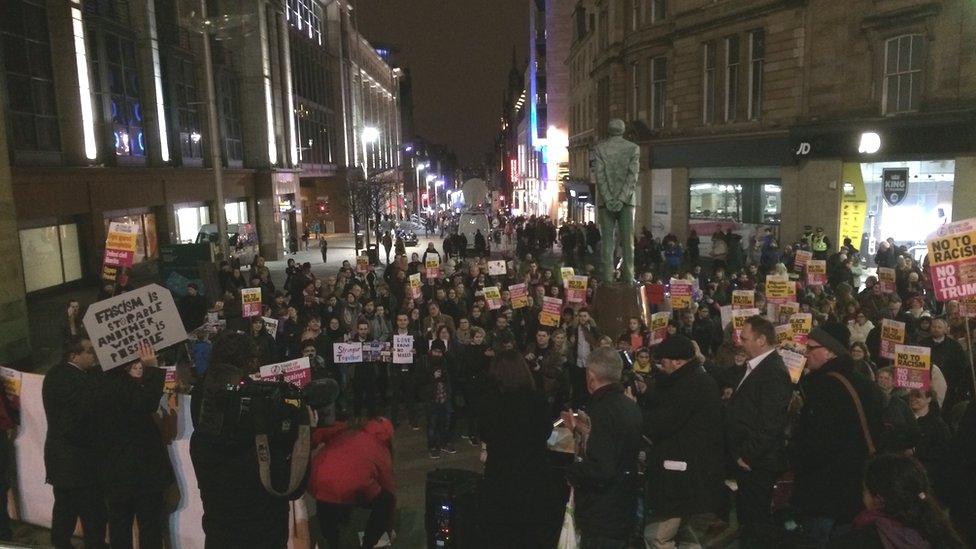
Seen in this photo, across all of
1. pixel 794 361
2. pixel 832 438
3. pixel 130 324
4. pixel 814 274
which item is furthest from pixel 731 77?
pixel 130 324

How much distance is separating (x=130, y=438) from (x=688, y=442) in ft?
12.5

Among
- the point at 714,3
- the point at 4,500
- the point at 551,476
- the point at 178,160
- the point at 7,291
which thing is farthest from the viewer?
the point at 178,160

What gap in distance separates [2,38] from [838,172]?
24.9 metres

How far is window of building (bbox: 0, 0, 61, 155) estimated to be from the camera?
19.0m

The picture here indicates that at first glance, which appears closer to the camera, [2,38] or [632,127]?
[2,38]

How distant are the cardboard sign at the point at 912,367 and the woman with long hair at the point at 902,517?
536 cm

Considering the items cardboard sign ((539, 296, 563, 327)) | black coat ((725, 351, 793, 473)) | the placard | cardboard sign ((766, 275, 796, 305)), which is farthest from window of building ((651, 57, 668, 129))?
black coat ((725, 351, 793, 473))

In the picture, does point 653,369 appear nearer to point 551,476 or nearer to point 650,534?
point 650,534

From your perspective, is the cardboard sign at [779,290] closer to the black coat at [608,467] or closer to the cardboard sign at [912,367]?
the cardboard sign at [912,367]

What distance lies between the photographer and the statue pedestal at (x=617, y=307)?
38.7 ft

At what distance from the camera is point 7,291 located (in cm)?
1287

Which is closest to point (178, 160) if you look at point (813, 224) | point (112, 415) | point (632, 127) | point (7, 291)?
point (7, 291)

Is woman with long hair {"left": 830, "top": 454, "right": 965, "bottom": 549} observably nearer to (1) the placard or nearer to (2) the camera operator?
(2) the camera operator

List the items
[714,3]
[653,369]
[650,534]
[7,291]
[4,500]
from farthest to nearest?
1. [714,3]
2. [7,291]
3. [653,369]
4. [4,500]
5. [650,534]
